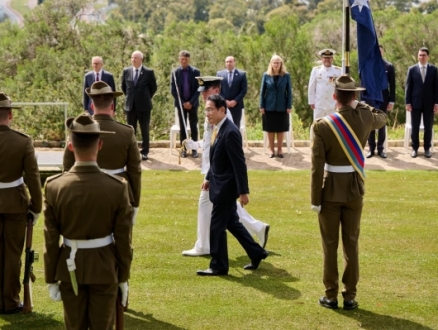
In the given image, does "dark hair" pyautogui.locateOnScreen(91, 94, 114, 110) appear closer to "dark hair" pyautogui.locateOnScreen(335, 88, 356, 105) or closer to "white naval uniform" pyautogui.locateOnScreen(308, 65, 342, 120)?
"dark hair" pyautogui.locateOnScreen(335, 88, 356, 105)

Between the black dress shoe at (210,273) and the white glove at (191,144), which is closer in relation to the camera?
the black dress shoe at (210,273)

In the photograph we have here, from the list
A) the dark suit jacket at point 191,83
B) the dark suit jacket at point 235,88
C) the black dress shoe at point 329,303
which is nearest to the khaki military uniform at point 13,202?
the black dress shoe at point 329,303

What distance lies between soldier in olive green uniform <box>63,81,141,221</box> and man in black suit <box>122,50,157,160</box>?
31.7 feet

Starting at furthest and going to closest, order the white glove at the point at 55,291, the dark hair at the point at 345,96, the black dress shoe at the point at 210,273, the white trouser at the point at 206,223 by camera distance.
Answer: the white trouser at the point at 206,223
the black dress shoe at the point at 210,273
the dark hair at the point at 345,96
the white glove at the point at 55,291

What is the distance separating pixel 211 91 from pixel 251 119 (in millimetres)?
21985

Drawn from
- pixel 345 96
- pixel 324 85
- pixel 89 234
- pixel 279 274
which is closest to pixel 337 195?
pixel 345 96

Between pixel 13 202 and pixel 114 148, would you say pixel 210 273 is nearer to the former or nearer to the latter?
pixel 114 148

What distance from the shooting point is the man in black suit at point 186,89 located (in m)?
18.5

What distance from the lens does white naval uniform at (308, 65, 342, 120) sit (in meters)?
17.9

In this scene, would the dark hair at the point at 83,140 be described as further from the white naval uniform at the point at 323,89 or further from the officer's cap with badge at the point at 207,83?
the white naval uniform at the point at 323,89

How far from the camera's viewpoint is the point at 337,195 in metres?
8.86

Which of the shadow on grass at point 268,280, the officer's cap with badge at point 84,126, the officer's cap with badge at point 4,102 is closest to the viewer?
the officer's cap with badge at point 84,126

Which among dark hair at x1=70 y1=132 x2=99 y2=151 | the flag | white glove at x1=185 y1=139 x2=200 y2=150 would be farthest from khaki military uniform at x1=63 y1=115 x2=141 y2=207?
the flag

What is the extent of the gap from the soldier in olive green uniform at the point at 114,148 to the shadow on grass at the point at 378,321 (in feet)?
7.75
